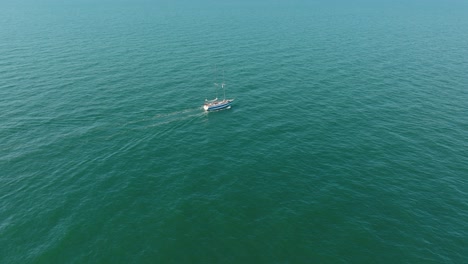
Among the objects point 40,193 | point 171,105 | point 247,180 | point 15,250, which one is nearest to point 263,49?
point 171,105

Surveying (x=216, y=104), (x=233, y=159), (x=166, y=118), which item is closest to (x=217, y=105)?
(x=216, y=104)

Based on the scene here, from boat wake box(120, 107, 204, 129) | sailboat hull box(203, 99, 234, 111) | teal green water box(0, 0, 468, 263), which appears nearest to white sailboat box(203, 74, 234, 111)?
sailboat hull box(203, 99, 234, 111)

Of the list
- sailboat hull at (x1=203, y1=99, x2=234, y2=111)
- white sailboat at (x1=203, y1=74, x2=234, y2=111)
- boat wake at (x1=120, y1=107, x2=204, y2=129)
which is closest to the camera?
boat wake at (x1=120, y1=107, x2=204, y2=129)

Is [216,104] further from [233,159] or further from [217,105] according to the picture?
[233,159]

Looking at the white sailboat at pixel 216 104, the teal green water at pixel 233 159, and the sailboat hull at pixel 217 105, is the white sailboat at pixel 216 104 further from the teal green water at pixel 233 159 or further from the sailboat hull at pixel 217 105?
the teal green water at pixel 233 159

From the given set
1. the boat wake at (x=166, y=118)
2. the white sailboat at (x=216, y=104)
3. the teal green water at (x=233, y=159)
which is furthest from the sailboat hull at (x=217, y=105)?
the boat wake at (x=166, y=118)

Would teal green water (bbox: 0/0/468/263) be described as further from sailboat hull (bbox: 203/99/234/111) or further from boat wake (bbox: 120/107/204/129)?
sailboat hull (bbox: 203/99/234/111)

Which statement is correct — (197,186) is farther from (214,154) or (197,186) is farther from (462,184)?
(462,184)

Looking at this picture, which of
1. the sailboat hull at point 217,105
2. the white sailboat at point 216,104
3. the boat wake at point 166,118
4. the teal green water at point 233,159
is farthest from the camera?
the white sailboat at point 216,104
